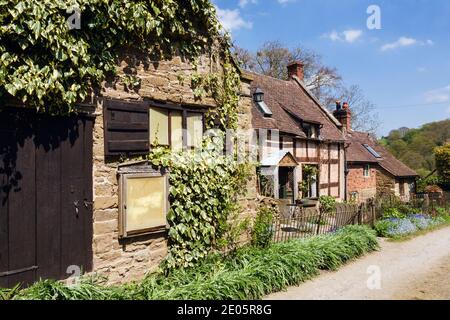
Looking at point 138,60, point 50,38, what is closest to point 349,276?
point 138,60

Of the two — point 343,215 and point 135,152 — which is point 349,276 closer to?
point 343,215

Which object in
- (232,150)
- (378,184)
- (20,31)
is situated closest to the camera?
(20,31)

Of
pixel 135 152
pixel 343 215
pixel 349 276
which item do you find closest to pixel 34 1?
pixel 135 152

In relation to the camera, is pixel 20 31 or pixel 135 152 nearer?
pixel 20 31

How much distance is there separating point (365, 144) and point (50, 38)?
24.7 m

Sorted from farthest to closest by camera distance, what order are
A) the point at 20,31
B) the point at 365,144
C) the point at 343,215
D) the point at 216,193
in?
the point at 365,144, the point at 343,215, the point at 216,193, the point at 20,31

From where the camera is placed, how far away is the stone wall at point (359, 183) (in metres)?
21.6

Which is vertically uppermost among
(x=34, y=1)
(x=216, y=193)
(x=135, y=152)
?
(x=34, y=1)

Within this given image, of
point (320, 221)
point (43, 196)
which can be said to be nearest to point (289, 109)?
point (320, 221)

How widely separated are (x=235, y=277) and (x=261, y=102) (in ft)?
35.3

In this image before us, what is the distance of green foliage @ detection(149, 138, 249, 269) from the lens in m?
6.15

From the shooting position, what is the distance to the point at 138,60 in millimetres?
5797

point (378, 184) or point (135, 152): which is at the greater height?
point (135, 152)

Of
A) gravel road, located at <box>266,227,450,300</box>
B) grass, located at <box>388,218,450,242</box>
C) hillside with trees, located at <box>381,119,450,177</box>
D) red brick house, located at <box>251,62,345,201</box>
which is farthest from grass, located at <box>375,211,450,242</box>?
hillside with trees, located at <box>381,119,450,177</box>
